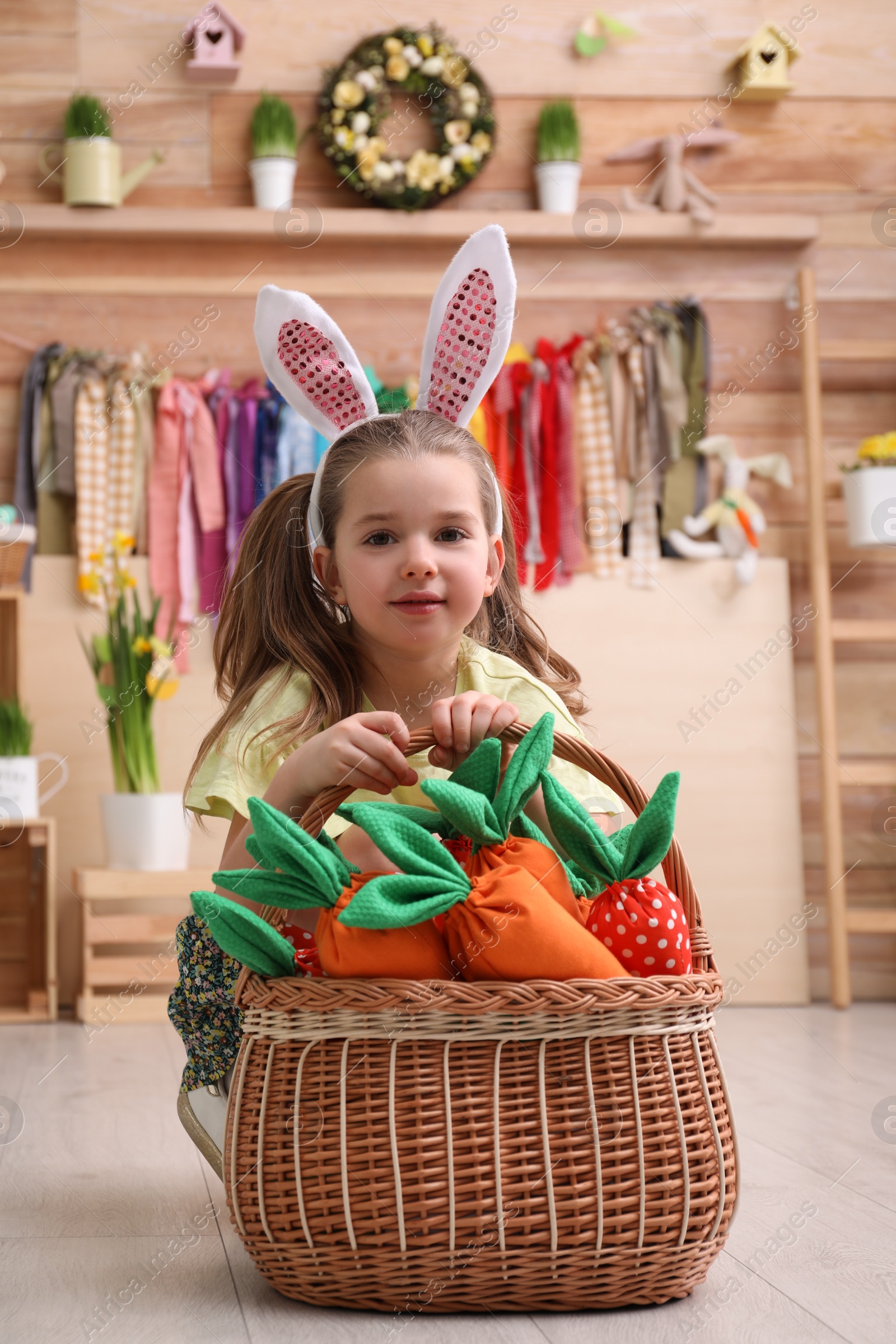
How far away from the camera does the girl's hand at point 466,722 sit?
867 millimetres

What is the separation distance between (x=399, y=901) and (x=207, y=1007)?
37 cm

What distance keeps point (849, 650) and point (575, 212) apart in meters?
1.04

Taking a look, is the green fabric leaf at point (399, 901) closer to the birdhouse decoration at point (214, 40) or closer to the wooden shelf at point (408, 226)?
the wooden shelf at point (408, 226)

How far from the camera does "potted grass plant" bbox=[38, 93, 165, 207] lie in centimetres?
245

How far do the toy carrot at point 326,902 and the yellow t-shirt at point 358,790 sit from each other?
0.24 meters

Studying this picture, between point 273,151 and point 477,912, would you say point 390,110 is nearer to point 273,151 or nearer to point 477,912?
point 273,151

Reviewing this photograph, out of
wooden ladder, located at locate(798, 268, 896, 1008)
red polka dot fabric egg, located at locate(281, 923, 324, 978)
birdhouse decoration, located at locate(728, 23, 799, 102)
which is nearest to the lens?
red polka dot fabric egg, located at locate(281, 923, 324, 978)

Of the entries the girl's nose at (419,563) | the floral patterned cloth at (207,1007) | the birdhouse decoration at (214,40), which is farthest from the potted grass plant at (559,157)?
the floral patterned cloth at (207,1007)

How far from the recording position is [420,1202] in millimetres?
741

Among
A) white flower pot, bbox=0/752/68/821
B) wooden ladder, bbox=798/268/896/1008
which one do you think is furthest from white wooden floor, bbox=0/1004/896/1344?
wooden ladder, bbox=798/268/896/1008

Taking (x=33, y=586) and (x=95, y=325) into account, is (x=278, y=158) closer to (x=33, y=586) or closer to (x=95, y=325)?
(x=95, y=325)

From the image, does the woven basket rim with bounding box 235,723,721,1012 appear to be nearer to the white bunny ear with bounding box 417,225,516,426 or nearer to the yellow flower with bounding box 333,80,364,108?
the white bunny ear with bounding box 417,225,516,426

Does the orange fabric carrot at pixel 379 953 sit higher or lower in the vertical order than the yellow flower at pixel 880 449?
lower

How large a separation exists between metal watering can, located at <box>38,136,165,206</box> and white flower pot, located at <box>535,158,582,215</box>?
2.46ft
